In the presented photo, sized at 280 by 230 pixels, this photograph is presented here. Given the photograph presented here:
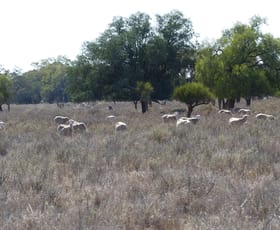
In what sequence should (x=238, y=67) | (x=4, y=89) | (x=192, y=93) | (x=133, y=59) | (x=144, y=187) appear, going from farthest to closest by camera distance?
(x=4, y=89) → (x=133, y=59) → (x=238, y=67) → (x=192, y=93) → (x=144, y=187)

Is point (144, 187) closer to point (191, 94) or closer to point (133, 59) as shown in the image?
point (191, 94)

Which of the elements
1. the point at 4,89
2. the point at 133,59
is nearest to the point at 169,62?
the point at 133,59

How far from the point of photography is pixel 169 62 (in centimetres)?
4291

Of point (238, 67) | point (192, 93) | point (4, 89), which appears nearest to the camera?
point (192, 93)

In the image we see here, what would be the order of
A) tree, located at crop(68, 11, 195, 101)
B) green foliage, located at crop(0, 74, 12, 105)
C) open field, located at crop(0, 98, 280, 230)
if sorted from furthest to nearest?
green foliage, located at crop(0, 74, 12, 105)
tree, located at crop(68, 11, 195, 101)
open field, located at crop(0, 98, 280, 230)

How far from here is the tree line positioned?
36.5 meters

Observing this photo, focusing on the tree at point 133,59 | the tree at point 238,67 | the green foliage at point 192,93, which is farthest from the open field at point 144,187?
the tree at point 133,59

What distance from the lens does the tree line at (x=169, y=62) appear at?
120ft

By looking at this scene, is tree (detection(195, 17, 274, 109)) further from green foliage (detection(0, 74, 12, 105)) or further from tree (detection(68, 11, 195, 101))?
green foliage (detection(0, 74, 12, 105))

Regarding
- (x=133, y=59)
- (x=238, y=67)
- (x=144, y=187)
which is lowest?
(x=144, y=187)

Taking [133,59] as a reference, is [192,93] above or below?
below

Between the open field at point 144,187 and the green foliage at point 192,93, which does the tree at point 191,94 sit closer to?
the green foliage at point 192,93

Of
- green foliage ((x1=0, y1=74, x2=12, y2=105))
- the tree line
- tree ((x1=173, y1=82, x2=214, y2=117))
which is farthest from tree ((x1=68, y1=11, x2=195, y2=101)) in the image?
tree ((x1=173, y1=82, x2=214, y2=117))

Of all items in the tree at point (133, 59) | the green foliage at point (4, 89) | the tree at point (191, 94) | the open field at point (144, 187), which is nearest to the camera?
the open field at point (144, 187)
